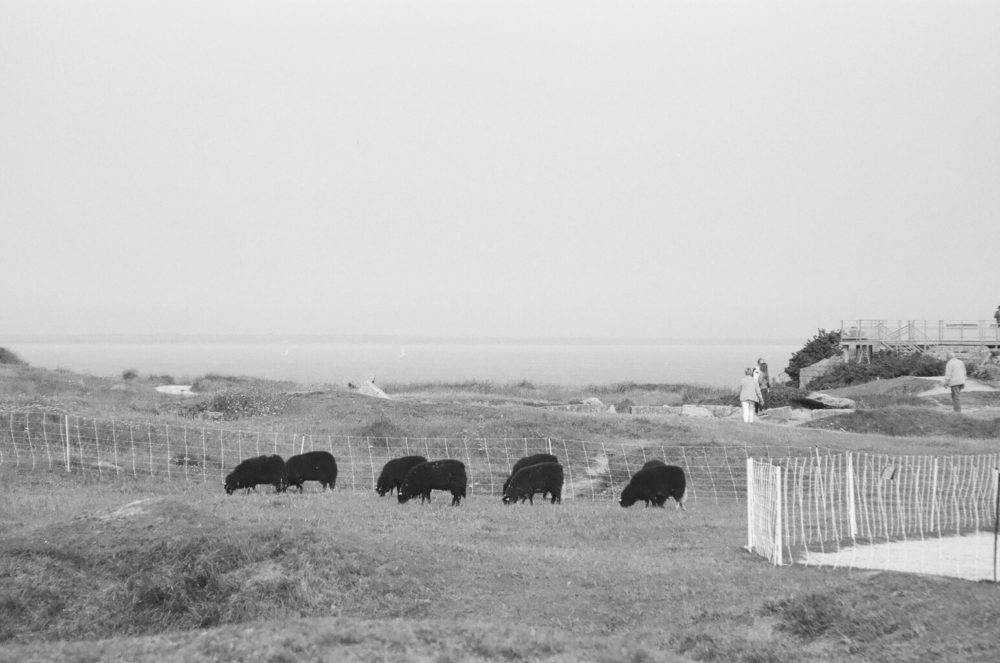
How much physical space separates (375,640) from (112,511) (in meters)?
6.53

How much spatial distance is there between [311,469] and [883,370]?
129 ft

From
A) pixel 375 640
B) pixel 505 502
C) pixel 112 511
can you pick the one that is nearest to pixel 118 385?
pixel 505 502

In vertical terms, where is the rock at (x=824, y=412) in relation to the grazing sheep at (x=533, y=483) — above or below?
below

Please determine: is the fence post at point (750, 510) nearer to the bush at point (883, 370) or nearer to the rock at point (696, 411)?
the rock at point (696, 411)

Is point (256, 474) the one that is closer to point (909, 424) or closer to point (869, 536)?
point (869, 536)

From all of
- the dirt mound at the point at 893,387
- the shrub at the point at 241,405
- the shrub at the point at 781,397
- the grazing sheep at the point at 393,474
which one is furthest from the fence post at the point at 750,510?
the dirt mound at the point at 893,387

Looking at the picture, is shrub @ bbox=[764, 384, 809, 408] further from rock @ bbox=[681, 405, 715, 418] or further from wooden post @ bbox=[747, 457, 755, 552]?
wooden post @ bbox=[747, 457, 755, 552]

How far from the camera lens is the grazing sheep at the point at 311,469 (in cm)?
2295

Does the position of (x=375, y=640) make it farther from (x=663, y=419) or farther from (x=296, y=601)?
(x=663, y=419)

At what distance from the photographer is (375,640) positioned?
9844mm

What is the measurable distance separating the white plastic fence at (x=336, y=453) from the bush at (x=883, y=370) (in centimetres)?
2807

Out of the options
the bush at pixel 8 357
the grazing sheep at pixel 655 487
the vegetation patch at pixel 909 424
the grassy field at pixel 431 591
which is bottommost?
the vegetation patch at pixel 909 424

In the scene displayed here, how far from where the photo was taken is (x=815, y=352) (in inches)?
2864

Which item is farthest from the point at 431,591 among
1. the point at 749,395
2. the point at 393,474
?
the point at 749,395
